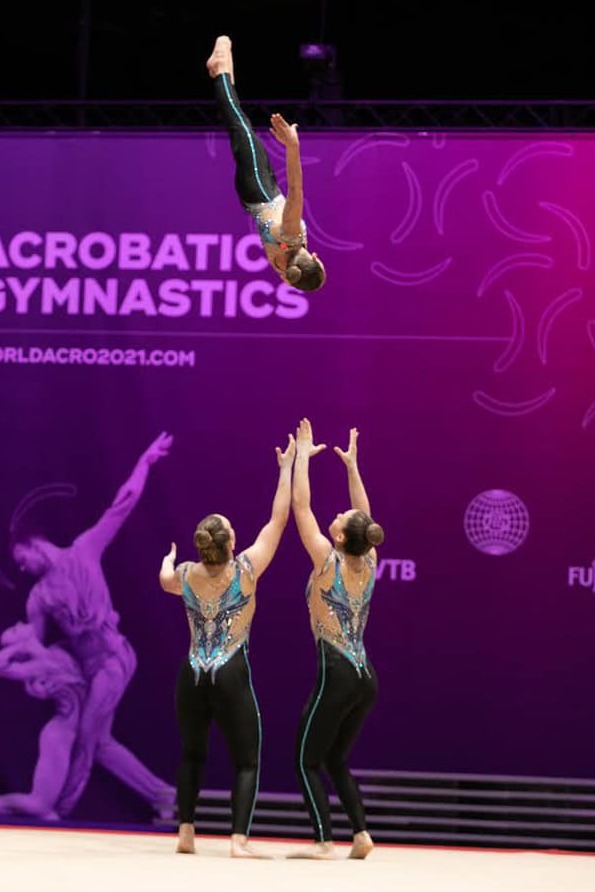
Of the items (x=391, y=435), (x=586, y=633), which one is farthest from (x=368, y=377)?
(x=586, y=633)

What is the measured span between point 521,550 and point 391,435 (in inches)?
34.4

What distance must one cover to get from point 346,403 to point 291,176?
273cm

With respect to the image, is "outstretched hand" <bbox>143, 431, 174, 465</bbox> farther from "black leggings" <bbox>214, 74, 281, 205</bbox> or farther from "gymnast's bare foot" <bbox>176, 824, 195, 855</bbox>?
"gymnast's bare foot" <bbox>176, 824, 195, 855</bbox>

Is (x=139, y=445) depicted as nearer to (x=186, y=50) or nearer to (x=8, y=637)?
(x=8, y=637)

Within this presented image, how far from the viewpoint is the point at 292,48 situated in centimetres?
979

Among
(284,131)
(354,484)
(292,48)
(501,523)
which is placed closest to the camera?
(284,131)

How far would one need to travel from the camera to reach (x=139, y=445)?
8.31 meters

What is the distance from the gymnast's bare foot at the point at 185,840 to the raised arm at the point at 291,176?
7.49 ft

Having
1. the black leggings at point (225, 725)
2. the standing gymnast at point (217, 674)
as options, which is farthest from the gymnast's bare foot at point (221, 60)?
the black leggings at point (225, 725)

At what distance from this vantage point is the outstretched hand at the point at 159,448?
8297 millimetres

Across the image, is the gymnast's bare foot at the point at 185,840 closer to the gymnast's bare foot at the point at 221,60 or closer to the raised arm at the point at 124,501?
the raised arm at the point at 124,501

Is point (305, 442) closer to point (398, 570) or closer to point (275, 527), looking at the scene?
point (275, 527)

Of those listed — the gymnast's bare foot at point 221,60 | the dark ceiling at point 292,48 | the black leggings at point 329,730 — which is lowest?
the black leggings at point 329,730

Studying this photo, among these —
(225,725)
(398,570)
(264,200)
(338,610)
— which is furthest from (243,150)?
(398,570)
